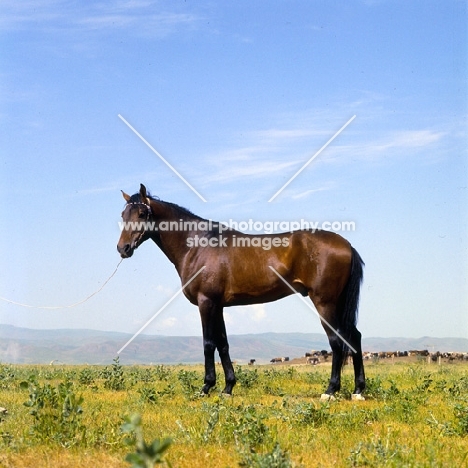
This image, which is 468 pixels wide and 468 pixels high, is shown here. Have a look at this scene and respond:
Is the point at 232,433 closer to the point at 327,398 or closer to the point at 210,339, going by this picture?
the point at 327,398

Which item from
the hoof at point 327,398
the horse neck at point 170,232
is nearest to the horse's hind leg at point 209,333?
the horse neck at point 170,232

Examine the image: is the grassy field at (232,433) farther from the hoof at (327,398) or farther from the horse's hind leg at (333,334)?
the horse's hind leg at (333,334)

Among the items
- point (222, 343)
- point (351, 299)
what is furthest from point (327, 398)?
point (222, 343)

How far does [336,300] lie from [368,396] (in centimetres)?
159

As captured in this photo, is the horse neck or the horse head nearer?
the horse head

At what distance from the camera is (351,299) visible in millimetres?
10945

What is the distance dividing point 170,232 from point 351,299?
3.41 m

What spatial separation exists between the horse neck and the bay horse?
18mm

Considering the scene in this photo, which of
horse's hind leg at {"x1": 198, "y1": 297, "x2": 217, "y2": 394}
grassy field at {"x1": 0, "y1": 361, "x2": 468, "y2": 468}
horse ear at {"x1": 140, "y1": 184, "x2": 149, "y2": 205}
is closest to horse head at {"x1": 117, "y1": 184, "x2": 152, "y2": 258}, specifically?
horse ear at {"x1": 140, "y1": 184, "x2": 149, "y2": 205}

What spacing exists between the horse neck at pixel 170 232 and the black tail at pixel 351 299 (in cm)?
290

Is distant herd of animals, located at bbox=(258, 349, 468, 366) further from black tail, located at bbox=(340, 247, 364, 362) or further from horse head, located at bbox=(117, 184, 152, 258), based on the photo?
black tail, located at bbox=(340, 247, 364, 362)

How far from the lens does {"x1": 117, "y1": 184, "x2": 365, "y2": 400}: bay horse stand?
10.9m

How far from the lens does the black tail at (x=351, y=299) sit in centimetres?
1094

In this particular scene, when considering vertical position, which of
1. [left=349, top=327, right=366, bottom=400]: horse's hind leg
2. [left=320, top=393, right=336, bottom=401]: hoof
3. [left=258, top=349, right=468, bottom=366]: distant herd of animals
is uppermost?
[left=349, top=327, right=366, bottom=400]: horse's hind leg
